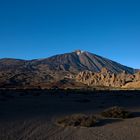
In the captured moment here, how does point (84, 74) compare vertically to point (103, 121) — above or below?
above

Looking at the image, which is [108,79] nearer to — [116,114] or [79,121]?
[116,114]

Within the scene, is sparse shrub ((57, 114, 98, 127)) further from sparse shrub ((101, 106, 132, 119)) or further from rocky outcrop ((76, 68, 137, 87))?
rocky outcrop ((76, 68, 137, 87))

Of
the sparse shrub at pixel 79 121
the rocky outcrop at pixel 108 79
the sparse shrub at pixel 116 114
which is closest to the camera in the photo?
the sparse shrub at pixel 79 121

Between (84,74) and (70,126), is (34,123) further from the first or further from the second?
(84,74)

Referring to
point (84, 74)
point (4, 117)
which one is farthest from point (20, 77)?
point (4, 117)

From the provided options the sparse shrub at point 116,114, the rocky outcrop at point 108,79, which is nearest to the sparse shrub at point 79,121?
the sparse shrub at point 116,114

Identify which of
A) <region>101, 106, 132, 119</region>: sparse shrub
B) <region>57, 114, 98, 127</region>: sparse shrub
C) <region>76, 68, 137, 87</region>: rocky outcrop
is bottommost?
<region>57, 114, 98, 127</region>: sparse shrub

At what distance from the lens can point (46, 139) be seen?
12992 millimetres

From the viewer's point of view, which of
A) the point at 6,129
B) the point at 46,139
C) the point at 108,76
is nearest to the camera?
the point at 46,139

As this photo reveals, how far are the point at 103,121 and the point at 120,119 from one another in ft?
4.84

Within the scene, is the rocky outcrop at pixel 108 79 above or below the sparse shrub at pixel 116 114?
above

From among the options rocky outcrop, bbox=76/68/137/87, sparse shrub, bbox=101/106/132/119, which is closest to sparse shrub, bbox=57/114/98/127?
sparse shrub, bbox=101/106/132/119

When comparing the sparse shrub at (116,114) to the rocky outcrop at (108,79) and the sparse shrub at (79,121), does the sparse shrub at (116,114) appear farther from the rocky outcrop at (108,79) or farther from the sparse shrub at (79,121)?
the rocky outcrop at (108,79)

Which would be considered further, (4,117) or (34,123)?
(4,117)
